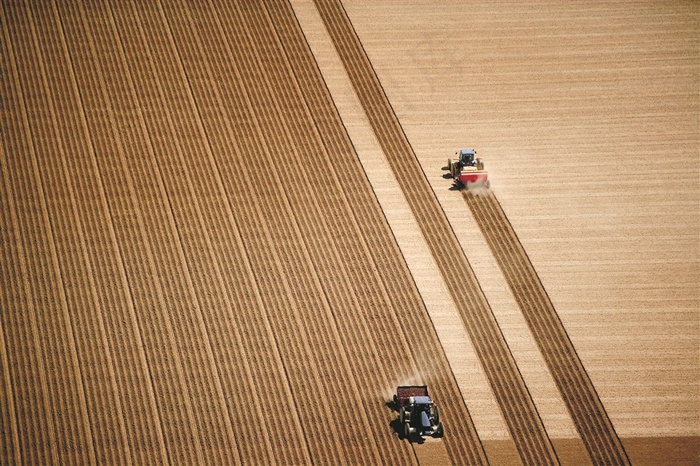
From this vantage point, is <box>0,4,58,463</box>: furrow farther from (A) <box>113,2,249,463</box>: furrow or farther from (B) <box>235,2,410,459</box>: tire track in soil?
(B) <box>235,2,410,459</box>: tire track in soil

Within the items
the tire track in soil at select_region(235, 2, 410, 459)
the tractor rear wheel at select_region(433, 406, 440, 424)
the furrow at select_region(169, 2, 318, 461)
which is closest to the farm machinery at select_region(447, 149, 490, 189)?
the tire track in soil at select_region(235, 2, 410, 459)

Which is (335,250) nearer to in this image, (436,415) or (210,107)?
(436,415)

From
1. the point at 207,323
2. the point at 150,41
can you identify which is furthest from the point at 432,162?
the point at 150,41

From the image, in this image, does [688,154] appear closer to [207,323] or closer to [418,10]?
[418,10]

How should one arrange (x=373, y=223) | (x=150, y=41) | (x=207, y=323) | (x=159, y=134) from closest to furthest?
(x=207, y=323), (x=373, y=223), (x=159, y=134), (x=150, y=41)

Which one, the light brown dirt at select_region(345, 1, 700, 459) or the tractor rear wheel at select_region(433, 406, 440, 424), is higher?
the light brown dirt at select_region(345, 1, 700, 459)

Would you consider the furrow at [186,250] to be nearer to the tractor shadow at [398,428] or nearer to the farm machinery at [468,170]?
the tractor shadow at [398,428]

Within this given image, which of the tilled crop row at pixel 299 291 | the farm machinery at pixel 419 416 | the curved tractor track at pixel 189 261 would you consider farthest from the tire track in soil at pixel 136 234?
the farm machinery at pixel 419 416
